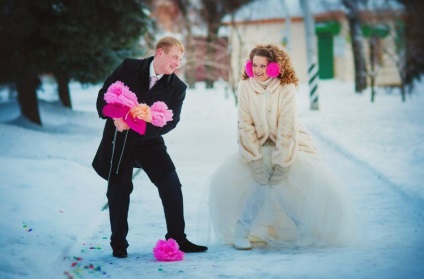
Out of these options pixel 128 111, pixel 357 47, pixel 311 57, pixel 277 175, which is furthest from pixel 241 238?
pixel 357 47

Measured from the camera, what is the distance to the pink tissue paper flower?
16.4 feet

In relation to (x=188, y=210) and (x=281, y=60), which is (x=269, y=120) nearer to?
(x=281, y=60)

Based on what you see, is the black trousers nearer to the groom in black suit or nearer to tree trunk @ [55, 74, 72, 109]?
the groom in black suit

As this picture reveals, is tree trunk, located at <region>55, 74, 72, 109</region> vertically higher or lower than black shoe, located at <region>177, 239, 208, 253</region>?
higher

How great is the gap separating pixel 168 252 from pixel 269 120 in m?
1.40

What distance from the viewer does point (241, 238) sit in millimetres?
5531

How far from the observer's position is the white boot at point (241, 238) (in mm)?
5496

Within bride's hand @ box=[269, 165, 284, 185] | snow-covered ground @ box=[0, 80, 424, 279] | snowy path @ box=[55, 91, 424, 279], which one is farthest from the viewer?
bride's hand @ box=[269, 165, 284, 185]

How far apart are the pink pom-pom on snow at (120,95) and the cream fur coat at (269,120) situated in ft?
3.33

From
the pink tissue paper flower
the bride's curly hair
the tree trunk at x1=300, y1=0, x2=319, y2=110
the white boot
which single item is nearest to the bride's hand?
the white boot

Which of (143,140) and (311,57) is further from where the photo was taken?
(311,57)

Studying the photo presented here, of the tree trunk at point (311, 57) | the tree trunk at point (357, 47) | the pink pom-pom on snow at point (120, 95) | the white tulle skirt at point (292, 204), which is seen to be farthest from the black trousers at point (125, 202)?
the tree trunk at point (357, 47)

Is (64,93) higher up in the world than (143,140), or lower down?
higher up

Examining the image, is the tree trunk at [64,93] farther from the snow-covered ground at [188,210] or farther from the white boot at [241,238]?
the white boot at [241,238]
